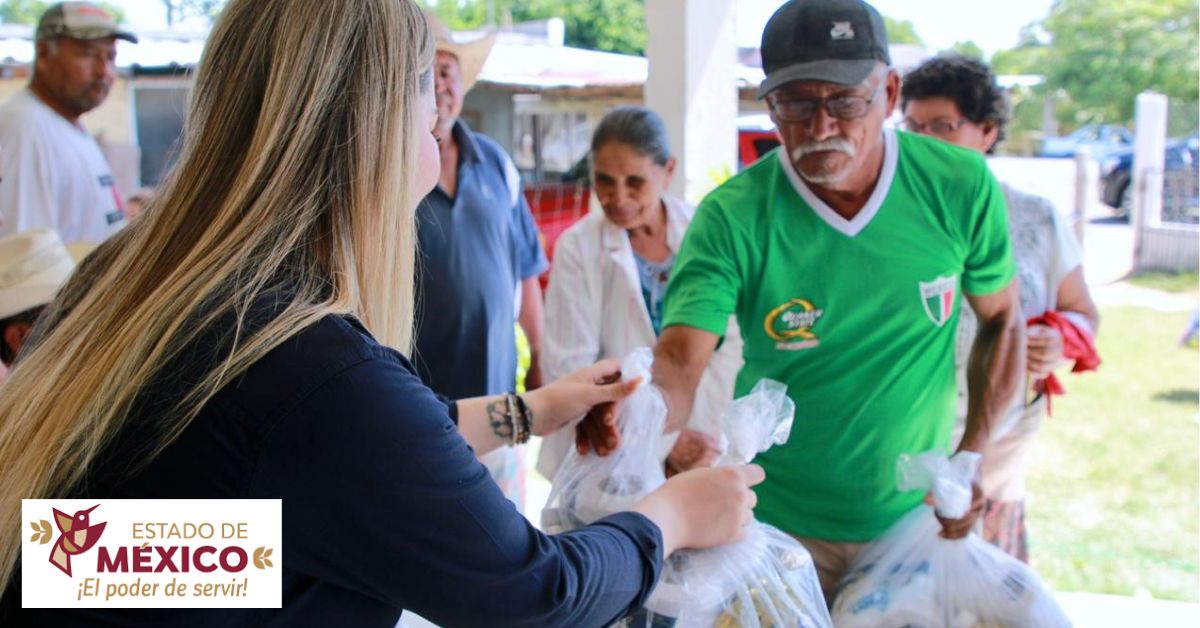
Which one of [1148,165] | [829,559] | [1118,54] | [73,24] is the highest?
[1118,54]

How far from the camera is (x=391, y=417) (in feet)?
3.22

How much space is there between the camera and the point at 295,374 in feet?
3.17

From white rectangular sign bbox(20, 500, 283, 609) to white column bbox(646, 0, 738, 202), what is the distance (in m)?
3.86

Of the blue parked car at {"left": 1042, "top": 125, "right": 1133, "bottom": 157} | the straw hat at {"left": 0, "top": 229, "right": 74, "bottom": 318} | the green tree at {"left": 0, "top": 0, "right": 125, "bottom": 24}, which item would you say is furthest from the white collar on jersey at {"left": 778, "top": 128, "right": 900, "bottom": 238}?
the green tree at {"left": 0, "top": 0, "right": 125, "bottom": 24}

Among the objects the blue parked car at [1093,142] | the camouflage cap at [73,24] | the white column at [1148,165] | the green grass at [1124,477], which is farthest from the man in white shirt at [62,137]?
the blue parked car at [1093,142]

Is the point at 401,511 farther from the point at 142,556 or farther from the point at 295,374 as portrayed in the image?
the point at 142,556

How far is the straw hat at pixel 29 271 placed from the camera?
7.47ft

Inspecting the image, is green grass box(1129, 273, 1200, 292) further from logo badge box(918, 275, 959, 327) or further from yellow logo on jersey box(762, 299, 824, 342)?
yellow logo on jersey box(762, 299, 824, 342)

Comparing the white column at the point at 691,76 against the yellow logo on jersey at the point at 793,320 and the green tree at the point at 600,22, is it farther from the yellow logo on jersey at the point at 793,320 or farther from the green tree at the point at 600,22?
the green tree at the point at 600,22

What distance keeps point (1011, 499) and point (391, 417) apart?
2398 millimetres

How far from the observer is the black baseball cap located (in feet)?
6.32

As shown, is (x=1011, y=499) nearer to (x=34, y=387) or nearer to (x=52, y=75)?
(x=34, y=387)

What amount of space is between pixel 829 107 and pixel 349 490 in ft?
4.29

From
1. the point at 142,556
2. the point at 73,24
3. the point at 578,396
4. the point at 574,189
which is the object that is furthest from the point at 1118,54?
the point at 142,556
